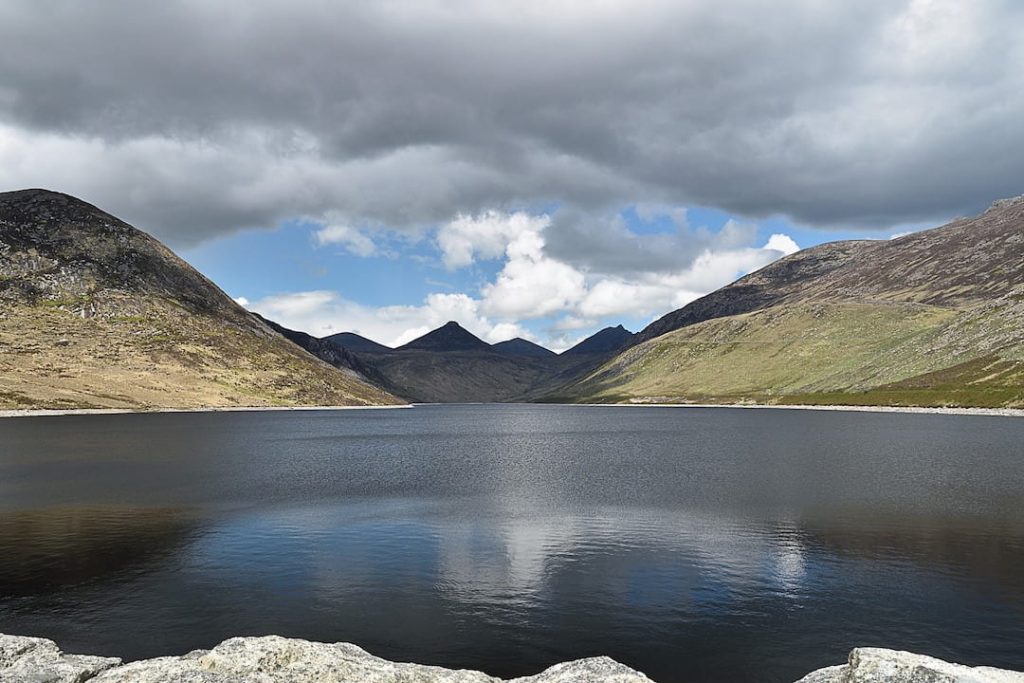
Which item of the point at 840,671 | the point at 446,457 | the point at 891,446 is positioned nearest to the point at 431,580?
the point at 840,671

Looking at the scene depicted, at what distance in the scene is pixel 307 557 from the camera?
136 ft

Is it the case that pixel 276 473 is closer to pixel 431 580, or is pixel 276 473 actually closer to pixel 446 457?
pixel 446 457

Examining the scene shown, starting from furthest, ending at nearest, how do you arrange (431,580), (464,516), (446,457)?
(446,457) → (464,516) → (431,580)

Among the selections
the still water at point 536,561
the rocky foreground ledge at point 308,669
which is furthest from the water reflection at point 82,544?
the rocky foreground ledge at point 308,669

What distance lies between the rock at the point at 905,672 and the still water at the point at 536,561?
582 cm

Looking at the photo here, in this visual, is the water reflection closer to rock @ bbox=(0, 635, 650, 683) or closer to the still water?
the still water

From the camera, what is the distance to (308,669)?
19047mm

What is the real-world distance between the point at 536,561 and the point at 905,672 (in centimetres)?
2475

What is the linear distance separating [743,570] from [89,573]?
1480 inches

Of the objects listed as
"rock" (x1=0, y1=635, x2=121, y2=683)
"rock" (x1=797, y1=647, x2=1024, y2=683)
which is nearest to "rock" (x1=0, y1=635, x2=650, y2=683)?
"rock" (x1=0, y1=635, x2=121, y2=683)

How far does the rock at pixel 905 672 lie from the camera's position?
690 inches

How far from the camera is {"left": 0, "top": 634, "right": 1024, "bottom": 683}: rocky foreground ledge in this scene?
17766 millimetres

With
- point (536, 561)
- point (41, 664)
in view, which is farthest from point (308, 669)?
point (536, 561)

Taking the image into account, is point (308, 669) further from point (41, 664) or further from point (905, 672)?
point (905, 672)
